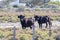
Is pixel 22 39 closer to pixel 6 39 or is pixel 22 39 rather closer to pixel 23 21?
pixel 6 39

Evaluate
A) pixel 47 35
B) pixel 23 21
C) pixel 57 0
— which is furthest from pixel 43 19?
pixel 57 0

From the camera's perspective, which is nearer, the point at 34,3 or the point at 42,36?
the point at 42,36

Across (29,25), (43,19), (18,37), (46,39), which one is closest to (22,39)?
(18,37)

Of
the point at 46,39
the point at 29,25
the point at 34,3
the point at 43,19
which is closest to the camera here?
the point at 46,39

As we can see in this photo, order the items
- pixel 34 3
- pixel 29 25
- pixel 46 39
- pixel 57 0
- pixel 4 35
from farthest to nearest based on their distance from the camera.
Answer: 1. pixel 57 0
2. pixel 34 3
3. pixel 29 25
4. pixel 4 35
5. pixel 46 39

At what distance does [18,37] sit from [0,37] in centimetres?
126

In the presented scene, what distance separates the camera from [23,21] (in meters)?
25.3

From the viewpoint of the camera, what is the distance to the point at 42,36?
18203mm

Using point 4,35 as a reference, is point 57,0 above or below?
below

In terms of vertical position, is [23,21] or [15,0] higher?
[23,21]

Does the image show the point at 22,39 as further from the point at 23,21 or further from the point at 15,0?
the point at 15,0

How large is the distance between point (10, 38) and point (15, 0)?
11043cm

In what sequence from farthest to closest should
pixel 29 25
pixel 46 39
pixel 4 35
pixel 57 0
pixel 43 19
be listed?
pixel 57 0 → pixel 43 19 → pixel 29 25 → pixel 4 35 → pixel 46 39

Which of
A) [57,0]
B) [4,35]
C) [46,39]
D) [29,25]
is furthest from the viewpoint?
[57,0]
